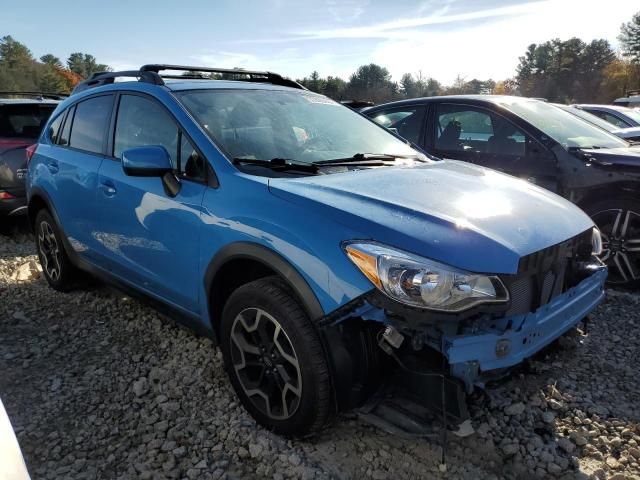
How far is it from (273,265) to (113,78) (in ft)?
8.59

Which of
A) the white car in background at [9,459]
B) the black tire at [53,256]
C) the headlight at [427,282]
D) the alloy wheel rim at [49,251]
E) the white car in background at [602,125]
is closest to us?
the white car in background at [9,459]

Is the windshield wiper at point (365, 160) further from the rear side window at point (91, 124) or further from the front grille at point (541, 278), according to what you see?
the rear side window at point (91, 124)

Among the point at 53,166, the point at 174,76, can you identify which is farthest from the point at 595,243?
the point at 53,166

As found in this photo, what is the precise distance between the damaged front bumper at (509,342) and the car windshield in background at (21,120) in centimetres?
639

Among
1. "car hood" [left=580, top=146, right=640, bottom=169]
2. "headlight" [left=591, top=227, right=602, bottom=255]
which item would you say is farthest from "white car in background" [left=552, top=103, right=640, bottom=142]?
"headlight" [left=591, top=227, right=602, bottom=255]

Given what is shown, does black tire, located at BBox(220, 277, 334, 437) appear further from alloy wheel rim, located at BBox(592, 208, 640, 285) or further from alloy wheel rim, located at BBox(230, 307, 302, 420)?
alloy wheel rim, located at BBox(592, 208, 640, 285)

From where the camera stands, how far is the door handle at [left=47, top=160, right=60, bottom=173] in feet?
13.6

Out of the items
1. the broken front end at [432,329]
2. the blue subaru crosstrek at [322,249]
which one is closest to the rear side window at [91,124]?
the blue subaru crosstrek at [322,249]

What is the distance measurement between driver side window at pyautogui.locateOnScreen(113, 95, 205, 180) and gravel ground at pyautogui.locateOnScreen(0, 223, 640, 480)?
1.26 metres

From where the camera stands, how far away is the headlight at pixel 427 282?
1955mm

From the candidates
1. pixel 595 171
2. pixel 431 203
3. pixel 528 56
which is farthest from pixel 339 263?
pixel 528 56

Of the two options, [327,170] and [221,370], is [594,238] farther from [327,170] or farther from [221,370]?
[221,370]

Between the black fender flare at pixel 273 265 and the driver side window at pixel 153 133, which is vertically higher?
the driver side window at pixel 153 133

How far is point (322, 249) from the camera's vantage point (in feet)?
7.04
